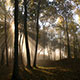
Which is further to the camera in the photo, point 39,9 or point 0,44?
point 0,44

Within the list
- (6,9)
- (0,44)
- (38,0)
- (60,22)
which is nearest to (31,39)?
(0,44)

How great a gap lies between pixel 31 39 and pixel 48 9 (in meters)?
16.9

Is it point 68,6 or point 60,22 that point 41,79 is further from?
point 60,22

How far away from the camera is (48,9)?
19.8m

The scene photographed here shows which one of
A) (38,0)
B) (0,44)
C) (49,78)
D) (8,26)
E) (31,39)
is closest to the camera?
(49,78)

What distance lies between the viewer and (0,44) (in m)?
33.1

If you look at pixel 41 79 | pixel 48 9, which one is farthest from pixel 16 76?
pixel 48 9

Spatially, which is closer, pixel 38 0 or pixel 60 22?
pixel 38 0

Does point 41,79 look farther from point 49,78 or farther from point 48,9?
point 48,9

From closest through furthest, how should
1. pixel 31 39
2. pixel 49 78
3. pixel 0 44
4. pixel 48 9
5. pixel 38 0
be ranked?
pixel 49 78 → pixel 38 0 → pixel 48 9 → pixel 0 44 → pixel 31 39

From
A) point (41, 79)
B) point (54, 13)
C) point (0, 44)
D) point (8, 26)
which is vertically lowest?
point (41, 79)

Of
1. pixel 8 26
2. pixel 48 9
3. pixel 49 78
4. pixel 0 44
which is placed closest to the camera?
pixel 49 78

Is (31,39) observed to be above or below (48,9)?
below

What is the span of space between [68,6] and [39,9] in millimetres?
6139
